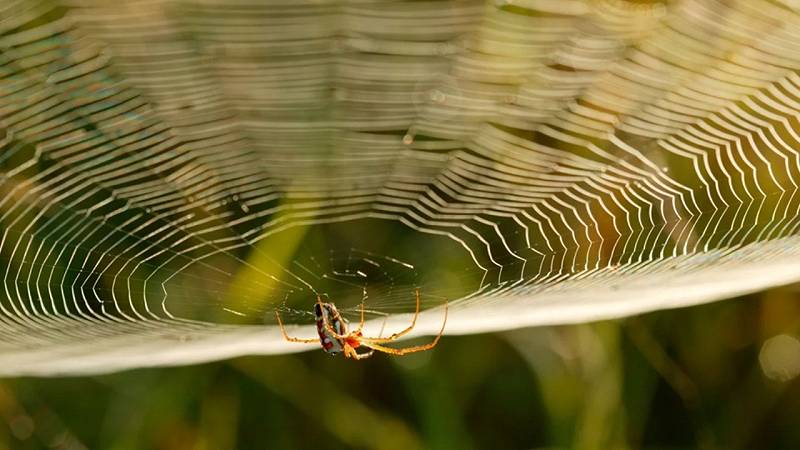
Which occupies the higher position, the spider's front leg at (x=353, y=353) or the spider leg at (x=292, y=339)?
the spider leg at (x=292, y=339)

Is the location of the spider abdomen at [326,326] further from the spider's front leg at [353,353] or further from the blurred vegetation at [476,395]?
the blurred vegetation at [476,395]

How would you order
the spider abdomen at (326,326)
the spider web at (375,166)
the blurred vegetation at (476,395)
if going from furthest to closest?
the blurred vegetation at (476,395) < the spider abdomen at (326,326) < the spider web at (375,166)

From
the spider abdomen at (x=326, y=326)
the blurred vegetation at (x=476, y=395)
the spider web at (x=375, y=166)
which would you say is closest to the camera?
the spider web at (x=375, y=166)

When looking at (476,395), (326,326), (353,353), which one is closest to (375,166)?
(326,326)

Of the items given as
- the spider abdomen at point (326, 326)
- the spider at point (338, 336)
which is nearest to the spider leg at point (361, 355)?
the spider at point (338, 336)

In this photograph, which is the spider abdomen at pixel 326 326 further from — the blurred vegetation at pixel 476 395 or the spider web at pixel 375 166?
the blurred vegetation at pixel 476 395

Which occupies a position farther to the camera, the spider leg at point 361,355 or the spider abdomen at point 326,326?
the spider leg at point 361,355

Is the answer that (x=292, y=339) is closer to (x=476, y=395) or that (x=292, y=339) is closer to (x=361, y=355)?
(x=361, y=355)

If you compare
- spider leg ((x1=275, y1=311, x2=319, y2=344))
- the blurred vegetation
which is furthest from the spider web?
the blurred vegetation
